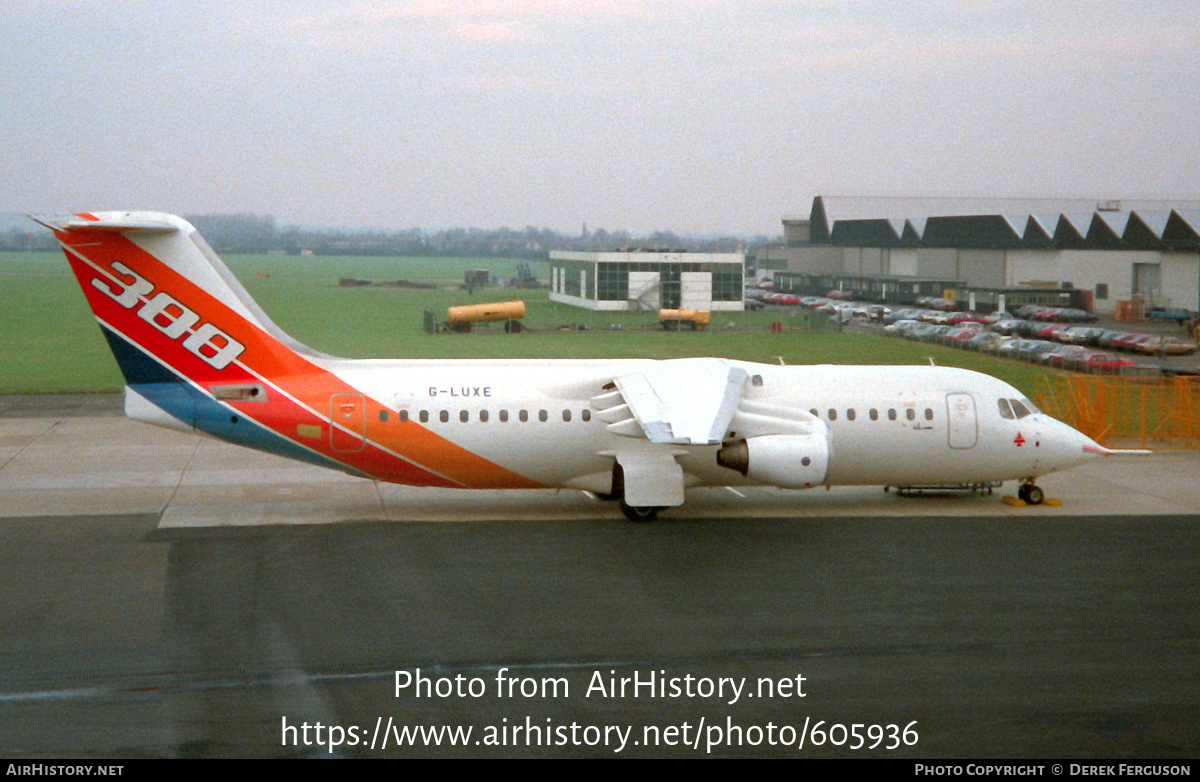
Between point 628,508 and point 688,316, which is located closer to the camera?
point 628,508

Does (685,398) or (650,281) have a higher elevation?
(650,281)

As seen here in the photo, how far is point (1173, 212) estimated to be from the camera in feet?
179

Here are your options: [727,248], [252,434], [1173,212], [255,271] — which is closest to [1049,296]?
[1173,212]

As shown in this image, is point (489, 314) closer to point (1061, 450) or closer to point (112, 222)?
point (112, 222)

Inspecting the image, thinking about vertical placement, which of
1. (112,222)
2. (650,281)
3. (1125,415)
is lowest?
(1125,415)

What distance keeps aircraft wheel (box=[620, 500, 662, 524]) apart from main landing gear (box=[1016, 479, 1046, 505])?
8259 millimetres

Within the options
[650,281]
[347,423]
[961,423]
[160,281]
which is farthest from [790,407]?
[650,281]

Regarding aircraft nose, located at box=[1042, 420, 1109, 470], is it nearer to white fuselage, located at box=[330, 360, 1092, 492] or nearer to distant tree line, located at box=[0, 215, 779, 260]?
white fuselage, located at box=[330, 360, 1092, 492]

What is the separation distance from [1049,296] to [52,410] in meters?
42.1

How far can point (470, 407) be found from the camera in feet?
74.4

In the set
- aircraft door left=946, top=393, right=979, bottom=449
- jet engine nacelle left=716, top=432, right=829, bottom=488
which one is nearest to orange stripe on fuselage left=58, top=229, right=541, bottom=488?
jet engine nacelle left=716, top=432, right=829, bottom=488

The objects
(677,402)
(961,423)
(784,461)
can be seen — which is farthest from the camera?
(961,423)

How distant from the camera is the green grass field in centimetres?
3991

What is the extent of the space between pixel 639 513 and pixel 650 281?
2267 cm
